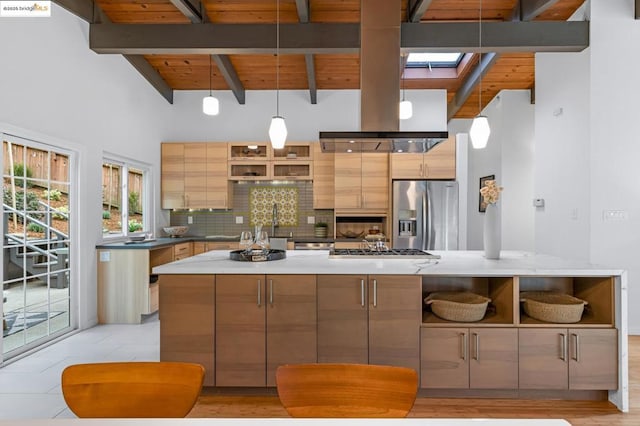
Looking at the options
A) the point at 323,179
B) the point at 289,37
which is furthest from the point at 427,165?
the point at 289,37

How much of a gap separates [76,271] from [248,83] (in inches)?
141

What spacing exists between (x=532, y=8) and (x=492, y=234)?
2.98 m

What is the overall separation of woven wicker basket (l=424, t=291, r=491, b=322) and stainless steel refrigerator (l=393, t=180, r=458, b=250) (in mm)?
2835

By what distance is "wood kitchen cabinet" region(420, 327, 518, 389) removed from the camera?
8.56ft

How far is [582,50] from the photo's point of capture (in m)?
4.32

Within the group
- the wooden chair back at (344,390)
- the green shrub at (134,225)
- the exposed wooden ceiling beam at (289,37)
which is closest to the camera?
the wooden chair back at (344,390)

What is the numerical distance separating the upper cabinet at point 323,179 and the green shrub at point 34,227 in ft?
11.2

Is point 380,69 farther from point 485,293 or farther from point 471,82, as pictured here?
point 471,82

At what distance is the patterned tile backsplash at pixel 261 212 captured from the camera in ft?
21.2

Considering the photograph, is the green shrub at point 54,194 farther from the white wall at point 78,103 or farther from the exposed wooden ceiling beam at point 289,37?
the exposed wooden ceiling beam at point 289,37

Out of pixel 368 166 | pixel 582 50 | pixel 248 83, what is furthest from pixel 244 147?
pixel 582 50

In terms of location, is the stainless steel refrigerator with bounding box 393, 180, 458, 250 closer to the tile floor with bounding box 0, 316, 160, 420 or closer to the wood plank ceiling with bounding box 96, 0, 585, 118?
the wood plank ceiling with bounding box 96, 0, 585, 118

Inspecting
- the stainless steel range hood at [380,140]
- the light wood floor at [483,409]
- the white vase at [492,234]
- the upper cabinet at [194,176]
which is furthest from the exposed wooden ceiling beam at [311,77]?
the light wood floor at [483,409]

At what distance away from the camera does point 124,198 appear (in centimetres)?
548
